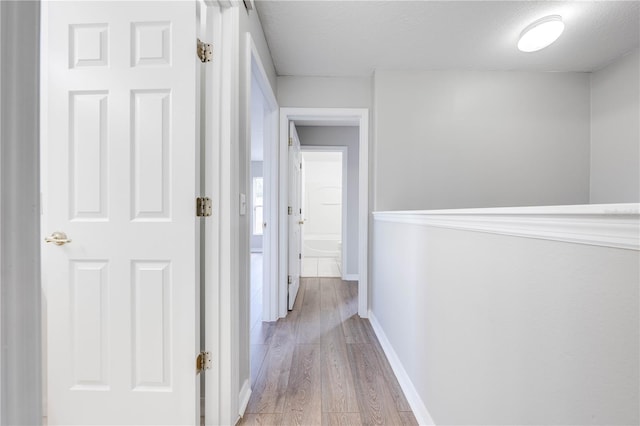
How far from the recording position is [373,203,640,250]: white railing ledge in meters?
0.45

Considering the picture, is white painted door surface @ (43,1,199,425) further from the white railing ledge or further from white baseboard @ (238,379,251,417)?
the white railing ledge

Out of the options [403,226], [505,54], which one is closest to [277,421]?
[403,226]

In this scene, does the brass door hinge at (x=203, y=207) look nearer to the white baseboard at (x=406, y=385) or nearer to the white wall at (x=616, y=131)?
the white baseboard at (x=406, y=385)

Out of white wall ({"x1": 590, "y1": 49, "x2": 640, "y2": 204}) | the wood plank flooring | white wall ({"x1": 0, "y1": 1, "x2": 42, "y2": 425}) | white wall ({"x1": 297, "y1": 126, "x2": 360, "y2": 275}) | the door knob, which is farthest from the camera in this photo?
white wall ({"x1": 297, "y1": 126, "x2": 360, "y2": 275})

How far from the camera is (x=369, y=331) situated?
2.29 m

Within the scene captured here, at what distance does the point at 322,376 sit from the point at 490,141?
2500mm

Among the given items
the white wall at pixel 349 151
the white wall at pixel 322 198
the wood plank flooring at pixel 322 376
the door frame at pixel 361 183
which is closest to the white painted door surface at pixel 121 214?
the wood plank flooring at pixel 322 376

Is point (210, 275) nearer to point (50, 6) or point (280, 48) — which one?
point (50, 6)

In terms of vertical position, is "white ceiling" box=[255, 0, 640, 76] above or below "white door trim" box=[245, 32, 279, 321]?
above

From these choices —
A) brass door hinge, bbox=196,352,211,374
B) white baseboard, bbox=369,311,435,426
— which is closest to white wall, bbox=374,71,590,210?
white baseboard, bbox=369,311,435,426

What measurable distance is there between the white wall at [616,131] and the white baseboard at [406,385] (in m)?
2.43

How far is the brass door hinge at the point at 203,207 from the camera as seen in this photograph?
1195 millimetres

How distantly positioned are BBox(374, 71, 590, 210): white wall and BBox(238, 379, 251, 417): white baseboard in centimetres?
182

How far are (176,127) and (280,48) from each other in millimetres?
1437
